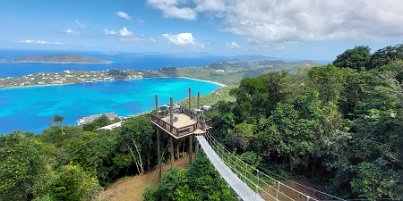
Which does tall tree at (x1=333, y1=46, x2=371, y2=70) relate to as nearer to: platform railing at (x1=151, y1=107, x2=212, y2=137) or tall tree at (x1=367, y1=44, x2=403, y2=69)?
tall tree at (x1=367, y1=44, x2=403, y2=69)

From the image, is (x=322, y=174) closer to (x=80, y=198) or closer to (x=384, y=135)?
(x=384, y=135)

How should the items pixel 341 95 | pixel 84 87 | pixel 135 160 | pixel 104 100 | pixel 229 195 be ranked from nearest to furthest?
pixel 229 195 → pixel 341 95 → pixel 135 160 → pixel 104 100 → pixel 84 87

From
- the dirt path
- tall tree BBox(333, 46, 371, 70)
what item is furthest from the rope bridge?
tall tree BBox(333, 46, 371, 70)

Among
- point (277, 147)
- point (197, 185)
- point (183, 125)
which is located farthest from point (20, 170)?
point (277, 147)

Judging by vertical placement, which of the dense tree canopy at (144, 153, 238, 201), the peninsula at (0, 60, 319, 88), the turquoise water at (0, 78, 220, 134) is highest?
the dense tree canopy at (144, 153, 238, 201)

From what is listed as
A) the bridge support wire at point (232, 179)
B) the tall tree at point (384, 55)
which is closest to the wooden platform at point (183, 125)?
the bridge support wire at point (232, 179)

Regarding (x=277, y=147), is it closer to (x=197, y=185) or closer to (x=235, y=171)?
(x=235, y=171)

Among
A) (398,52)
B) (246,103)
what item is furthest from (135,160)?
(398,52)
